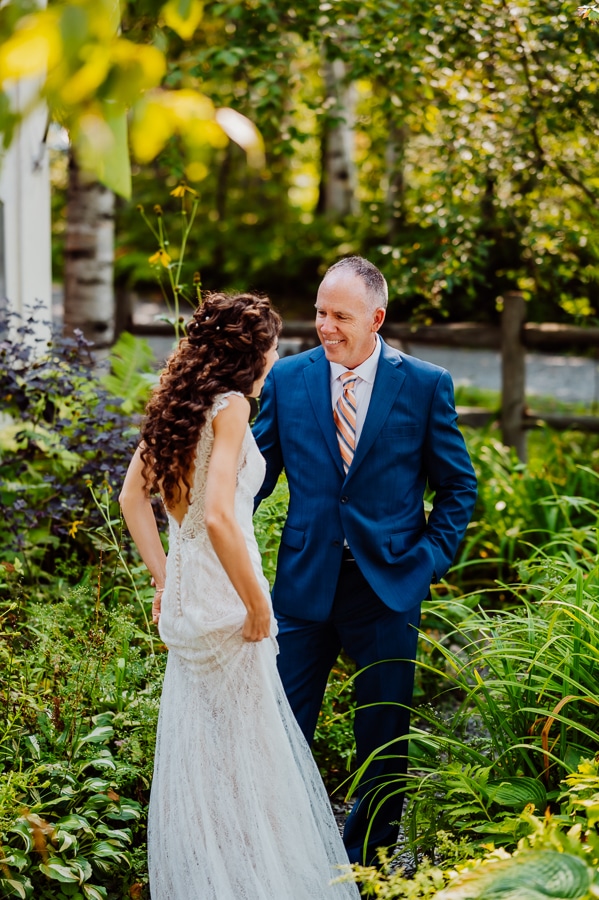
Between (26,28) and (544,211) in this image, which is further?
(544,211)

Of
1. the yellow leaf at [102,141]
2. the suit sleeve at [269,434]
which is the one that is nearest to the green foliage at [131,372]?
the suit sleeve at [269,434]

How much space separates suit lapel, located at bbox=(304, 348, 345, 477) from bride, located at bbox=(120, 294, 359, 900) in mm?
408

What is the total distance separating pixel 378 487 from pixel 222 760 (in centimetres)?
95

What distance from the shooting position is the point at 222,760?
279cm

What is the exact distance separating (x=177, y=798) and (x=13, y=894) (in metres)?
0.52

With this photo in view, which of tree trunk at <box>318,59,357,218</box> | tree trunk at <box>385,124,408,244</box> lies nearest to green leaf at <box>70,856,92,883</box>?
tree trunk at <box>385,124,408,244</box>

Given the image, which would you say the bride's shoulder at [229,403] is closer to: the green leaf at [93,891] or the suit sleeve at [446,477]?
the suit sleeve at [446,477]

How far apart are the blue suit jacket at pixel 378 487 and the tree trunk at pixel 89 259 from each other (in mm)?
3519

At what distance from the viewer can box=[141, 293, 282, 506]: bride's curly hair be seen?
2.66 m

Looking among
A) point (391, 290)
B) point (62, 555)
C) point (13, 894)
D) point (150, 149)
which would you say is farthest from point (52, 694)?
point (391, 290)

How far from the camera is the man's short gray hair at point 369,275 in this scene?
306 cm

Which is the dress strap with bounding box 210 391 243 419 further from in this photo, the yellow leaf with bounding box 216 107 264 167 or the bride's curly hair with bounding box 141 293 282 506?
the yellow leaf with bounding box 216 107 264 167

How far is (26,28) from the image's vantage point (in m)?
1.28

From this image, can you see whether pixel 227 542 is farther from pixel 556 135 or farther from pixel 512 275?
pixel 512 275
